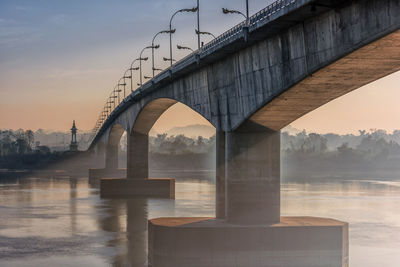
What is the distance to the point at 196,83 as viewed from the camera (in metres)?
42.2

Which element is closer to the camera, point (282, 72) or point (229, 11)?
point (282, 72)

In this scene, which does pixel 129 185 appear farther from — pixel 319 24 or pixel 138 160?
pixel 319 24

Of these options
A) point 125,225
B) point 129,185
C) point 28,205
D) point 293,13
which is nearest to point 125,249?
point 125,225

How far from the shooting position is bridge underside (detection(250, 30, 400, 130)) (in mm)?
22125

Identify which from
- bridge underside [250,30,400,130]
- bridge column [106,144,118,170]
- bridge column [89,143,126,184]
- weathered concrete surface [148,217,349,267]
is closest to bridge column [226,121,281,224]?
bridge underside [250,30,400,130]

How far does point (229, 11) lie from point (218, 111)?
6.26m

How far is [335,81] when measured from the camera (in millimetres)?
26438

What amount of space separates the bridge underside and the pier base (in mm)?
41659

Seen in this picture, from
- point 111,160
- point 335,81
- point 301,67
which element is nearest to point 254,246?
point 335,81

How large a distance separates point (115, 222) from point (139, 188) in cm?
2280

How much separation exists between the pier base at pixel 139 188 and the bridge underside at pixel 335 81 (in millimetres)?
41659

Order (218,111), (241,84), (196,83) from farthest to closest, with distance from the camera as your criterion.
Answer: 1. (196,83)
2. (218,111)
3. (241,84)

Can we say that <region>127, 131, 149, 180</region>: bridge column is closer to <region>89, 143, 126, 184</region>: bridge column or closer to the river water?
the river water

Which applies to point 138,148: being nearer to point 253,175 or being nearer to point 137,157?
point 137,157
